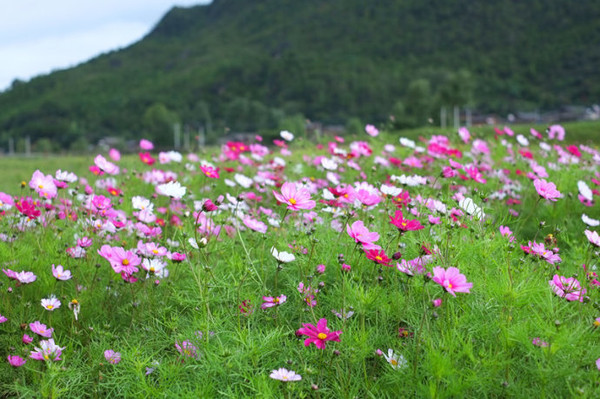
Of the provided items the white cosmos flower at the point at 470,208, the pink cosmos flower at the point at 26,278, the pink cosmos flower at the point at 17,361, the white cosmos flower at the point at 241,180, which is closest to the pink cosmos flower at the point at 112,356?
the pink cosmos flower at the point at 17,361

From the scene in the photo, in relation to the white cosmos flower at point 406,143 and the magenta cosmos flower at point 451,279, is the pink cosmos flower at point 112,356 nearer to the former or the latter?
the magenta cosmos flower at point 451,279

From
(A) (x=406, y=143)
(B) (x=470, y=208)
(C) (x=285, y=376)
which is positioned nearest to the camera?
(C) (x=285, y=376)

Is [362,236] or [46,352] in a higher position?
[362,236]

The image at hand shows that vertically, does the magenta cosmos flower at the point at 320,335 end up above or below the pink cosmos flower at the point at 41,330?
above

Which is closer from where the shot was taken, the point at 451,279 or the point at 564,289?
the point at 451,279

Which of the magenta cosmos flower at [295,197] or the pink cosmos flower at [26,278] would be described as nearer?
the magenta cosmos flower at [295,197]

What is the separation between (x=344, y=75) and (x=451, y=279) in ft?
241

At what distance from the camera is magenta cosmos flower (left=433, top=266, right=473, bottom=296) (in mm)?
1275

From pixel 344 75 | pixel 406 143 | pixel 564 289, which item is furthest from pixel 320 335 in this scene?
pixel 344 75

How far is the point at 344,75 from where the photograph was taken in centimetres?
7194

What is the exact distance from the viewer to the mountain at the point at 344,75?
186ft

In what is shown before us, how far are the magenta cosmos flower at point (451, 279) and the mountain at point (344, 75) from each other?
122ft

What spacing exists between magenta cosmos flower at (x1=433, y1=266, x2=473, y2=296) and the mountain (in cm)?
3726

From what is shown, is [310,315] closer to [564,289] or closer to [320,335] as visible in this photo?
[320,335]
